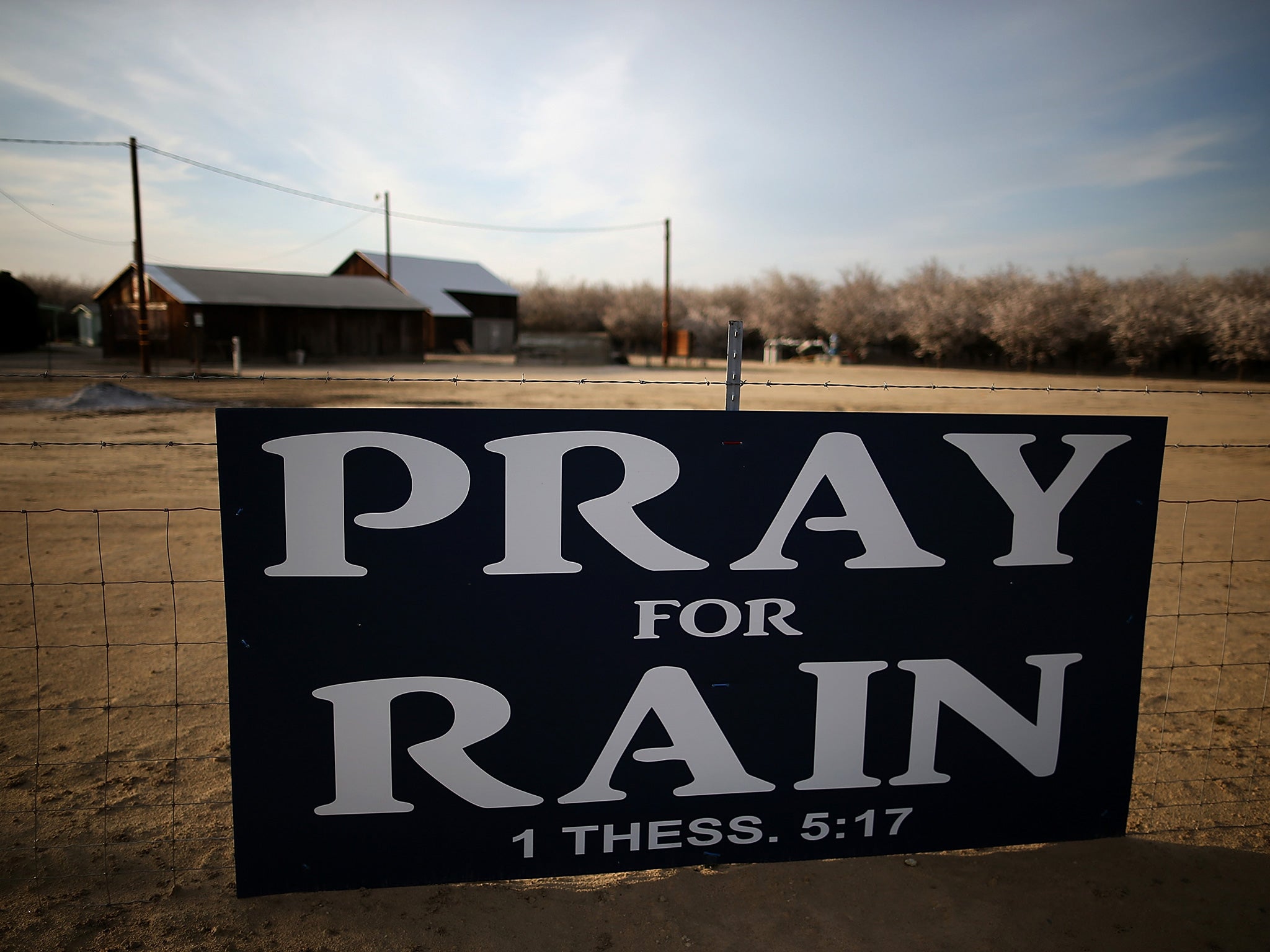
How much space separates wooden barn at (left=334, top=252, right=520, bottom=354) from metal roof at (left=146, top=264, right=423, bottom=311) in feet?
25.6

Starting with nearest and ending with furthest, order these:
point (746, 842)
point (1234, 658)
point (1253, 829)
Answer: point (746, 842) < point (1253, 829) < point (1234, 658)

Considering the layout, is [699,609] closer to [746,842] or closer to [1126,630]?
[746,842]

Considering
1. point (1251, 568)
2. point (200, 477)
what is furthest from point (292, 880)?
point (200, 477)

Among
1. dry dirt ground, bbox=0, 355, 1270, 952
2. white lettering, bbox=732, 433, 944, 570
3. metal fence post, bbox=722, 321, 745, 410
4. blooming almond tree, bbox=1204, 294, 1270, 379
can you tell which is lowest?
dry dirt ground, bbox=0, 355, 1270, 952

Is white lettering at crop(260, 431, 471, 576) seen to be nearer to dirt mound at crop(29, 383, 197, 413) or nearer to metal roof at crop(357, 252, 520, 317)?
dirt mound at crop(29, 383, 197, 413)

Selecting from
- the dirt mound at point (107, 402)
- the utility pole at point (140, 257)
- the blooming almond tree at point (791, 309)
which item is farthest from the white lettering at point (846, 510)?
the blooming almond tree at point (791, 309)

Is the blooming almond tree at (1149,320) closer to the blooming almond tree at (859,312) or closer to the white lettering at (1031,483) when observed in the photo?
the blooming almond tree at (859,312)

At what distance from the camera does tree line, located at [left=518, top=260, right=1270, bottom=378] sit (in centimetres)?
3347

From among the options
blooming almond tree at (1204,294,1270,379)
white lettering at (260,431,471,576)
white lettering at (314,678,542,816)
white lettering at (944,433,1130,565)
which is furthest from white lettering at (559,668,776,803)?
blooming almond tree at (1204,294,1270,379)

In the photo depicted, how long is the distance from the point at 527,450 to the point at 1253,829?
3155 millimetres

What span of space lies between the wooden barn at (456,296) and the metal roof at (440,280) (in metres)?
0.04

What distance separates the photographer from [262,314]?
33750mm

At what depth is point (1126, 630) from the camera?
2.68m

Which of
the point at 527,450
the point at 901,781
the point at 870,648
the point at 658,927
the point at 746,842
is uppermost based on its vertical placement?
the point at 527,450
